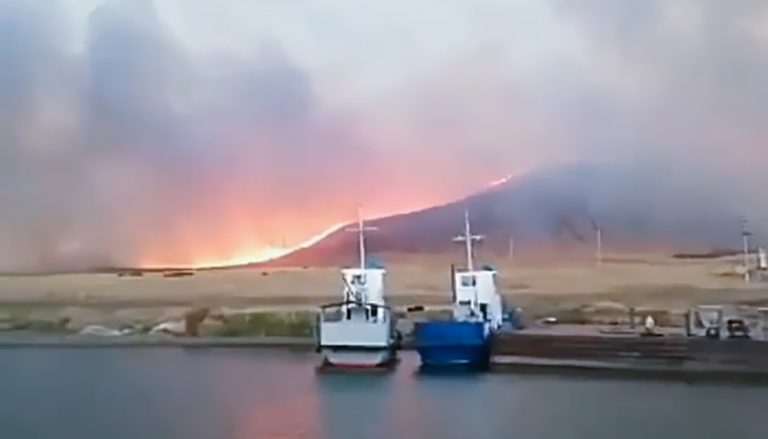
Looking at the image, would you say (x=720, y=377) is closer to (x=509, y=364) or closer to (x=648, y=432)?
(x=509, y=364)

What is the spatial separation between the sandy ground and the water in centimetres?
157

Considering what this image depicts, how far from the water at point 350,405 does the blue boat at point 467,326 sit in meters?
0.61

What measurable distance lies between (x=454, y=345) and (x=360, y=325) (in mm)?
1750

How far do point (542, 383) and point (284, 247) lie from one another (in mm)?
6301

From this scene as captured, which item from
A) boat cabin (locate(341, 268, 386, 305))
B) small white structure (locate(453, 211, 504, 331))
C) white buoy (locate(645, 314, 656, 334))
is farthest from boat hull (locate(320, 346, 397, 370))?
white buoy (locate(645, 314, 656, 334))

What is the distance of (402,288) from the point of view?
24.8 metres

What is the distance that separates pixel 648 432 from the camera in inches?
596

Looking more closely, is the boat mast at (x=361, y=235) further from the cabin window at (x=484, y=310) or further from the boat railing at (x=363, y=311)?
the cabin window at (x=484, y=310)

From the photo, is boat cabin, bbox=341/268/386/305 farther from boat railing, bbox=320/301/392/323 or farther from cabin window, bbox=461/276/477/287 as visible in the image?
cabin window, bbox=461/276/477/287

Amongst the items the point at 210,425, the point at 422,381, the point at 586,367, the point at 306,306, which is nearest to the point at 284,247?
the point at 306,306

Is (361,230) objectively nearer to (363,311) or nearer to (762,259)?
(363,311)

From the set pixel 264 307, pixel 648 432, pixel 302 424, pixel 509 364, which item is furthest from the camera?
pixel 264 307

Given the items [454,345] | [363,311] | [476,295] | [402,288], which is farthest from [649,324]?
[363,311]

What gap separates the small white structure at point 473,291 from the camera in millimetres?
23094
